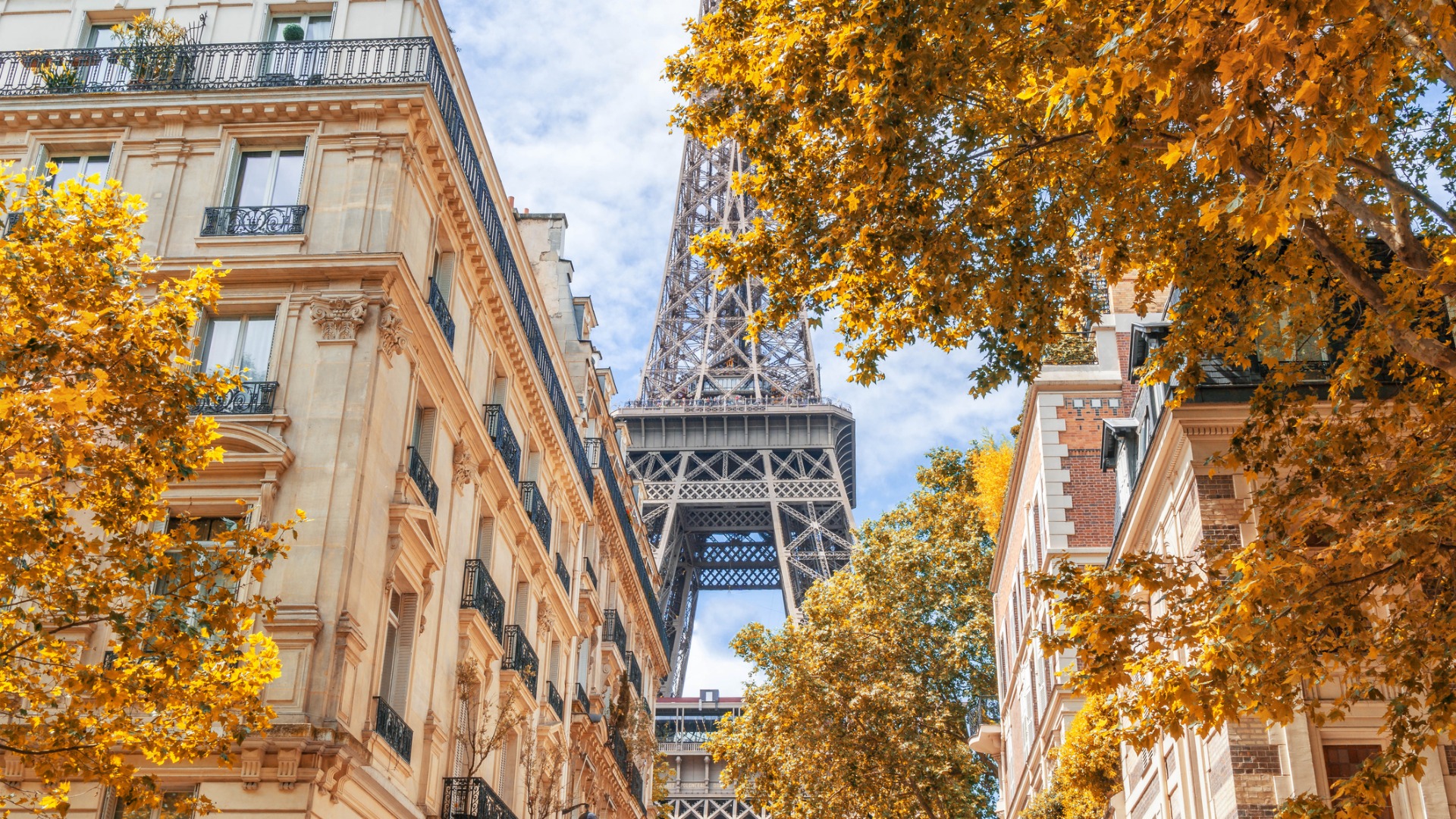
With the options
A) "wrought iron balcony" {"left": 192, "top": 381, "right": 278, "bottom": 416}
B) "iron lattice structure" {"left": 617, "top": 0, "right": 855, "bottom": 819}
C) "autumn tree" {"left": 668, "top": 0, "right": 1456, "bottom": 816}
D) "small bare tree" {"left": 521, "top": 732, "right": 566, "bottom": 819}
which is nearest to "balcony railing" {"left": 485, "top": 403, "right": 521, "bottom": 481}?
"small bare tree" {"left": 521, "top": 732, "right": 566, "bottom": 819}

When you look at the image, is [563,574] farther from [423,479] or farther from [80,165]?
[80,165]

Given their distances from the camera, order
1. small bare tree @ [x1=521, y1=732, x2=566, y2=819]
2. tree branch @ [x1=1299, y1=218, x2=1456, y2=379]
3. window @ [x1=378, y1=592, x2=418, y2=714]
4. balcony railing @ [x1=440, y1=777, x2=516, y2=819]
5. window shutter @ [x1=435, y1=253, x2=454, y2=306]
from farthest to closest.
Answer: small bare tree @ [x1=521, y1=732, x2=566, y2=819], window shutter @ [x1=435, y1=253, x2=454, y2=306], balcony railing @ [x1=440, y1=777, x2=516, y2=819], window @ [x1=378, y1=592, x2=418, y2=714], tree branch @ [x1=1299, y1=218, x2=1456, y2=379]

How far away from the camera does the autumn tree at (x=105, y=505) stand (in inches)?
546

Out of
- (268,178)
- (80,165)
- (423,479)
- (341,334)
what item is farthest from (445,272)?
(80,165)

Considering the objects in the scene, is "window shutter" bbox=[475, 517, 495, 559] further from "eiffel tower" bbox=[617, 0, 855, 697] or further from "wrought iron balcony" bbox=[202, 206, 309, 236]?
"eiffel tower" bbox=[617, 0, 855, 697]

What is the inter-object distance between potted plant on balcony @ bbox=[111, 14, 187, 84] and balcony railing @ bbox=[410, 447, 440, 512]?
7609 mm

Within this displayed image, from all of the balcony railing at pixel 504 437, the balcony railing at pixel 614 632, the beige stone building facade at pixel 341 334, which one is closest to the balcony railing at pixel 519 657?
the beige stone building facade at pixel 341 334

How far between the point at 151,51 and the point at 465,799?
13.7m

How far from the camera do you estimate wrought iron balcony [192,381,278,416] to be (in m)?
22.1

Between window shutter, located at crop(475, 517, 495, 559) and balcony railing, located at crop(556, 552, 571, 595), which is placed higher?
balcony railing, located at crop(556, 552, 571, 595)

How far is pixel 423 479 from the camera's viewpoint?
81.5 ft

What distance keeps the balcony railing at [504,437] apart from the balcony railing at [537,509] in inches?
16.0

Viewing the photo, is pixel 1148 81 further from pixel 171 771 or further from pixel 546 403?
pixel 546 403

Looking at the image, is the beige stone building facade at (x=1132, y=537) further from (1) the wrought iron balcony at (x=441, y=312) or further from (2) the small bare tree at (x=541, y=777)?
(1) the wrought iron balcony at (x=441, y=312)
